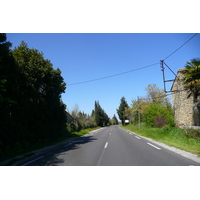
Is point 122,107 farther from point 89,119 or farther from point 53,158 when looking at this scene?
point 53,158

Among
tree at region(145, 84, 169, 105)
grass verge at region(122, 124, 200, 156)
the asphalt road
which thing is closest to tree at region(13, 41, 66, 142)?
the asphalt road

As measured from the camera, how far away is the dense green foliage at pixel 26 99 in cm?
1027

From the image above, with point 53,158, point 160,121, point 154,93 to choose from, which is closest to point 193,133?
point 53,158

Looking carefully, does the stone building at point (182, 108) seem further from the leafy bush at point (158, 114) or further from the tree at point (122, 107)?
the tree at point (122, 107)

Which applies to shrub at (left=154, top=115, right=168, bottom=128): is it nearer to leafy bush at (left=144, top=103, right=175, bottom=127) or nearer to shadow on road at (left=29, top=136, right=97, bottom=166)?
leafy bush at (left=144, top=103, right=175, bottom=127)

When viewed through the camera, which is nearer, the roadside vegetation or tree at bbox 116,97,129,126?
the roadside vegetation

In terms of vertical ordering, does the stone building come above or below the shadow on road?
above

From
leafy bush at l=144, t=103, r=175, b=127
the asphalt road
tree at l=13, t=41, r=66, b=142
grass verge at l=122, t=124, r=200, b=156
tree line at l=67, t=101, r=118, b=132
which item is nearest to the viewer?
the asphalt road

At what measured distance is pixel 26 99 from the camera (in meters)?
13.2

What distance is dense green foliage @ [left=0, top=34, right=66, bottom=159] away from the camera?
405 inches

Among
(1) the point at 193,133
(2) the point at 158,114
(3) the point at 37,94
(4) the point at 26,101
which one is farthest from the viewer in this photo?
(2) the point at 158,114
